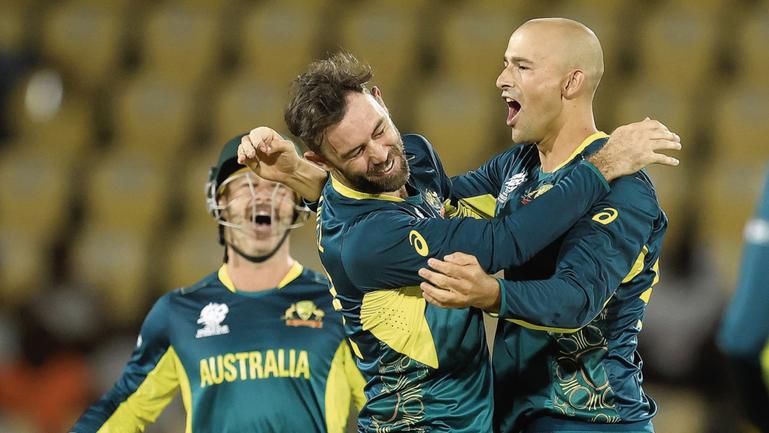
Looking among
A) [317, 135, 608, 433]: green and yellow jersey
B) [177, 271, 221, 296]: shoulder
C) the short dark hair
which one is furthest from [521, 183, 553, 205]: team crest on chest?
[177, 271, 221, 296]: shoulder

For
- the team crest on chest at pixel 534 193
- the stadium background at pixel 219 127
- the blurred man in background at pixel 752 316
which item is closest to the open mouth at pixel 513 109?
the team crest on chest at pixel 534 193

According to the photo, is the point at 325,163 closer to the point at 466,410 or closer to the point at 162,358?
the point at 466,410

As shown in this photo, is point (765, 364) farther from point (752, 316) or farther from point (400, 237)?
point (400, 237)

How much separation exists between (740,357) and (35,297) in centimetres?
530

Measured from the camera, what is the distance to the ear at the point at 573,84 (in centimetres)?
349

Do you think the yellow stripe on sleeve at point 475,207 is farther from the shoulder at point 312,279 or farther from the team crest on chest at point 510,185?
the shoulder at point 312,279

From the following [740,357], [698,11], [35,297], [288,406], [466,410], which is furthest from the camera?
[698,11]

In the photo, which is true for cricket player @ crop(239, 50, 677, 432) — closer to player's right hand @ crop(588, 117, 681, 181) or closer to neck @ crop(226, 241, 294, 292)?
player's right hand @ crop(588, 117, 681, 181)

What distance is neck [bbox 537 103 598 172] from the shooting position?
350 cm

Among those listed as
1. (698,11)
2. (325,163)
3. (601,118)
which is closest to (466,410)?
(325,163)

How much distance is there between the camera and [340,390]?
13.4ft

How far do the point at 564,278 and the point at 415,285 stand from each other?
46 cm

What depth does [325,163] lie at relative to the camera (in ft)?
11.6

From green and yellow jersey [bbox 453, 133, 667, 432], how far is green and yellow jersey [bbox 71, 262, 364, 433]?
2.59ft
